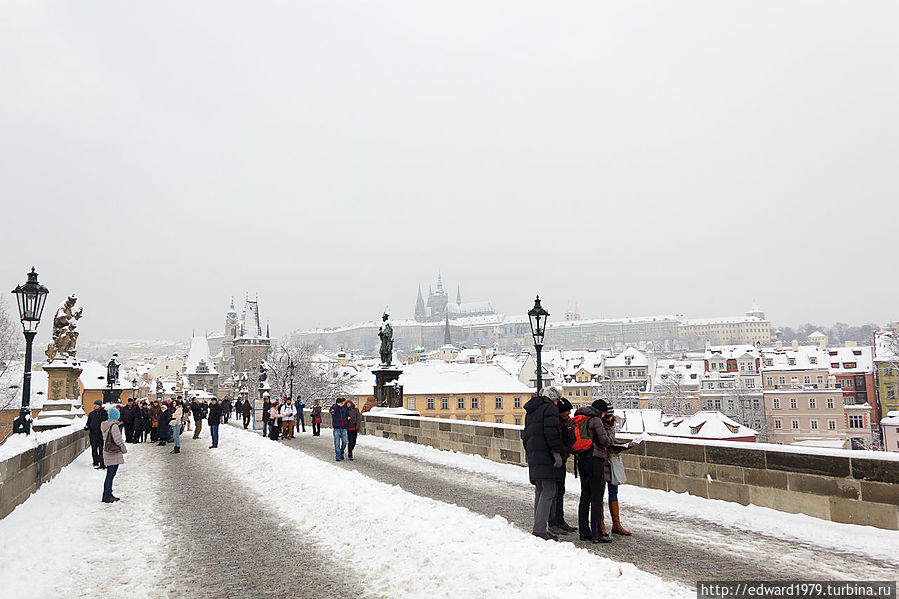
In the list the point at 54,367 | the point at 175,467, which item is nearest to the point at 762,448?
the point at 175,467

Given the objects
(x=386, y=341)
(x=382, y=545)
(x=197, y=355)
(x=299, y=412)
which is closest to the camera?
(x=382, y=545)

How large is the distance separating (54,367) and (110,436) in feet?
43.8

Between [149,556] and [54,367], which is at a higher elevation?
[54,367]

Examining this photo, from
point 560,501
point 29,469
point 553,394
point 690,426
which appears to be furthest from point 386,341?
point 690,426

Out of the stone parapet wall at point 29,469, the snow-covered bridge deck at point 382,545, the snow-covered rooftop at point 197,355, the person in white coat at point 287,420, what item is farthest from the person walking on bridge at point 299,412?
the snow-covered rooftop at point 197,355

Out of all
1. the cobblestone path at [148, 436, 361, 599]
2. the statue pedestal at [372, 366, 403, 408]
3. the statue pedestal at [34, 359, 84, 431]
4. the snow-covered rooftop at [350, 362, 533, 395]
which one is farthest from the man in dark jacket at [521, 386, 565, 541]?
the snow-covered rooftop at [350, 362, 533, 395]

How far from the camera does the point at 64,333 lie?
24.2m

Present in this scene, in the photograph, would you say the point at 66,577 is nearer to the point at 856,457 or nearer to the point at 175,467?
the point at 856,457

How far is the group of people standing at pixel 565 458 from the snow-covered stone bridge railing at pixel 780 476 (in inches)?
97.1

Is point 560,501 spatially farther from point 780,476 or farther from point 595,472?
point 780,476

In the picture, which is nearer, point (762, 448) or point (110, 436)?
point (762, 448)

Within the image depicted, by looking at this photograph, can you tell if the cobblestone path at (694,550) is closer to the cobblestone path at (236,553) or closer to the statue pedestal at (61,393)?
the cobblestone path at (236,553)

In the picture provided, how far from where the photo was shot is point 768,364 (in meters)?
90.5

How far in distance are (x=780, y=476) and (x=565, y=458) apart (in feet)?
10.9
